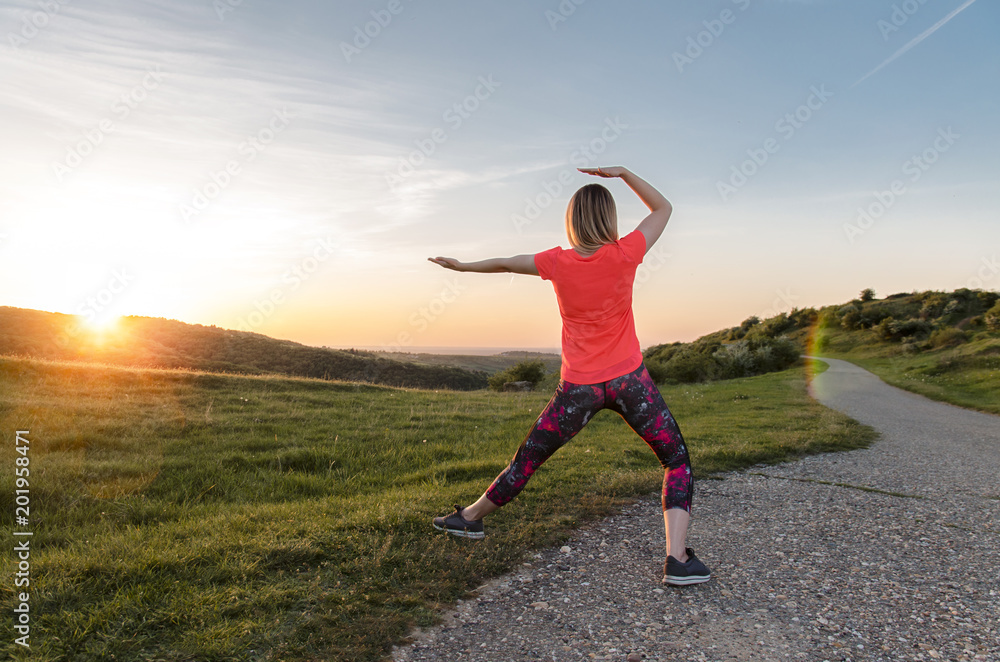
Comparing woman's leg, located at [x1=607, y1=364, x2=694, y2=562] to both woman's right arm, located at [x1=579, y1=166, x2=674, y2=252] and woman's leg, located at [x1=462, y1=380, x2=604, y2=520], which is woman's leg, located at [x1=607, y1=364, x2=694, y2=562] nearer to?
woman's leg, located at [x1=462, y1=380, x2=604, y2=520]

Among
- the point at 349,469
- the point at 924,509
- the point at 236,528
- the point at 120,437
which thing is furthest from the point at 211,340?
the point at 924,509

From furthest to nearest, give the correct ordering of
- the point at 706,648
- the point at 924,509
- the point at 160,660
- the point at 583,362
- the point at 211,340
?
the point at 211,340, the point at 924,509, the point at 583,362, the point at 706,648, the point at 160,660

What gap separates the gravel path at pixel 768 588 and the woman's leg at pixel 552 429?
2.03 feet

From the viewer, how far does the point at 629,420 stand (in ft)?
12.7

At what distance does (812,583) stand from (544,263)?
118 inches

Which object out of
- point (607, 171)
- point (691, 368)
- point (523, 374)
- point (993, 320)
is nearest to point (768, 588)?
point (607, 171)

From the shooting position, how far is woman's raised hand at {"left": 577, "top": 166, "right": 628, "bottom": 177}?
3.85 meters

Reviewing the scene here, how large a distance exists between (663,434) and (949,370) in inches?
1059

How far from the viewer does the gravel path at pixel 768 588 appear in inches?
124

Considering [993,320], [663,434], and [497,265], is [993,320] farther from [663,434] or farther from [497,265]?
[497,265]

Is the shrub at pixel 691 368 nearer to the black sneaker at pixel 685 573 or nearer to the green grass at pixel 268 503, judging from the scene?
the green grass at pixel 268 503

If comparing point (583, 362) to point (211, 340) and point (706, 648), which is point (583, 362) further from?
point (211, 340)

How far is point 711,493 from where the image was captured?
20.8 ft

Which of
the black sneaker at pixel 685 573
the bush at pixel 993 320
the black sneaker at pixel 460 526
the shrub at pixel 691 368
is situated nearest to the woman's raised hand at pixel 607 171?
the black sneaker at pixel 685 573
